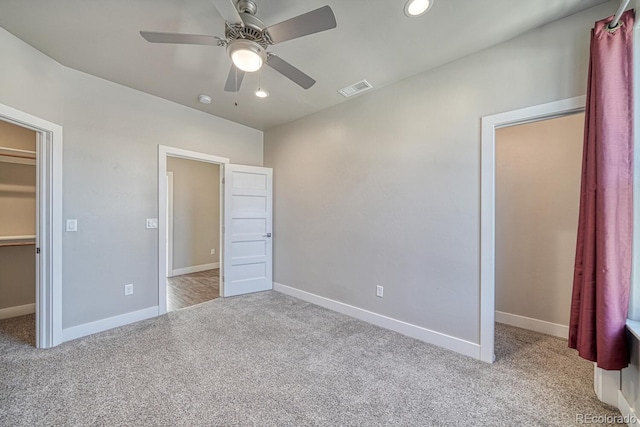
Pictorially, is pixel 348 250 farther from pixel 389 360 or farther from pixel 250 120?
pixel 250 120

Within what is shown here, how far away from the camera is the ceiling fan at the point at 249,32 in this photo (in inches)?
58.0

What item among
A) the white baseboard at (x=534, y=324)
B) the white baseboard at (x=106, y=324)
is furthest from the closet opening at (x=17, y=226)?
the white baseboard at (x=534, y=324)

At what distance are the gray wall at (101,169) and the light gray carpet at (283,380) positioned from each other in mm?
510

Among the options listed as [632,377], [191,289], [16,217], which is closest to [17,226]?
[16,217]

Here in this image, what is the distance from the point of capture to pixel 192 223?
5777mm

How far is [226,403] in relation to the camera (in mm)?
1796

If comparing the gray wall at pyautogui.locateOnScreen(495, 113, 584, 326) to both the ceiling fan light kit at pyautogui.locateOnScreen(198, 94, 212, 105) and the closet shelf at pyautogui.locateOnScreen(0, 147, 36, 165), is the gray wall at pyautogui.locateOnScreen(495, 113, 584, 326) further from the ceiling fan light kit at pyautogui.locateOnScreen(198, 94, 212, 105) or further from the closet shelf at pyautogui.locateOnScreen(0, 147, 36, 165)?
the closet shelf at pyautogui.locateOnScreen(0, 147, 36, 165)

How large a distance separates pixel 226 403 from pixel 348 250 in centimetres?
207

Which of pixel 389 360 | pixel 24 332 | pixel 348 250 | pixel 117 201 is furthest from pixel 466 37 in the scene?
pixel 24 332

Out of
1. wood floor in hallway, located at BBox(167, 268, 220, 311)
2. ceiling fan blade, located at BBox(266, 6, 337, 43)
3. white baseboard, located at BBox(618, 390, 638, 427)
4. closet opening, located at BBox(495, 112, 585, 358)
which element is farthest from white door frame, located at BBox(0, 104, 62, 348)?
white baseboard, located at BBox(618, 390, 638, 427)

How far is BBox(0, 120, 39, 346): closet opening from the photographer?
10.4 ft

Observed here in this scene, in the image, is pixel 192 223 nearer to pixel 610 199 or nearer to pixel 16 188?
pixel 16 188

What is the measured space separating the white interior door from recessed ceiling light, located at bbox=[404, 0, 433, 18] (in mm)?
2994

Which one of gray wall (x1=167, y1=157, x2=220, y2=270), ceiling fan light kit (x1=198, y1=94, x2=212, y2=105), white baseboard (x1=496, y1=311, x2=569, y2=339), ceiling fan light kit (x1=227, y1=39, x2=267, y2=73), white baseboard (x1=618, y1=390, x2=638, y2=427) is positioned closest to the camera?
white baseboard (x1=618, y1=390, x2=638, y2=427)
